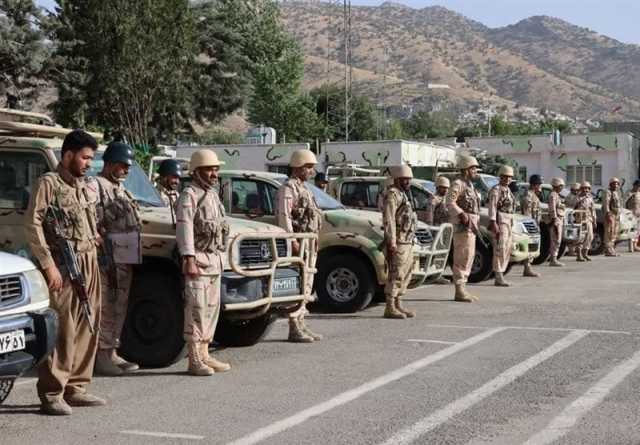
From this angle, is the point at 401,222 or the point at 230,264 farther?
the point at 401,222

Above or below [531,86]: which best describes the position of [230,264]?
below

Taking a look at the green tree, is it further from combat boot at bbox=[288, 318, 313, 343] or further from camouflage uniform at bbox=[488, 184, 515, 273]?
combat boot at bbox=[288, 318, 313, 343]

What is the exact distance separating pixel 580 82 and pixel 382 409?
19019 centimetres

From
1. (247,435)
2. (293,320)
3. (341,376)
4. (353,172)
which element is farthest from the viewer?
(353,172)

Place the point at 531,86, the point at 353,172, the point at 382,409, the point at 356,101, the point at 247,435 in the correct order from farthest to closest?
the point at 531,86 < the point at 356,101 < the point at 353,172 < the point at 382,409 < the point at 247,435

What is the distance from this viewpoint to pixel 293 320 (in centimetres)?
1084

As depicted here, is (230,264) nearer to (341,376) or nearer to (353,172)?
(341,376)

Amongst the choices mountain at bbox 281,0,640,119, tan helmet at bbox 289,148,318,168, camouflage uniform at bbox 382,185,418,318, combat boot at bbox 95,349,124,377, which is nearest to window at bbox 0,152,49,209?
combat boot at bbox 95,349,124,377

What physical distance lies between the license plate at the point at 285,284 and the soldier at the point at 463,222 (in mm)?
5162

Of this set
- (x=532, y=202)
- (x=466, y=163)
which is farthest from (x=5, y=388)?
(x=532, y=202)

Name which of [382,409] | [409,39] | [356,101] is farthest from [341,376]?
[409,39]

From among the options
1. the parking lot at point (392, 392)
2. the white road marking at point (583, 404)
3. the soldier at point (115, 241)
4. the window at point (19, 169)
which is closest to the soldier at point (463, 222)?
the parking lot at point (392, 392)

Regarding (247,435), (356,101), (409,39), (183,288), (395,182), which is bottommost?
(247,435)

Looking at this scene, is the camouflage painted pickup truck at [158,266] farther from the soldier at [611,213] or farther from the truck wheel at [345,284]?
the soldier at [611,213]
